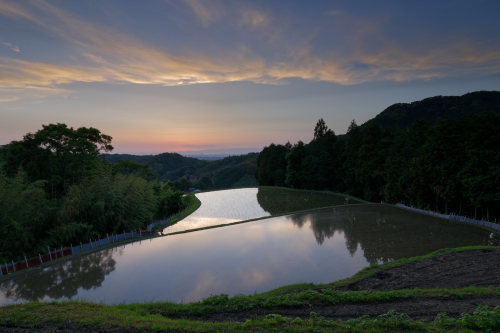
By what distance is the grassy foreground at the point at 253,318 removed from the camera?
790 cm

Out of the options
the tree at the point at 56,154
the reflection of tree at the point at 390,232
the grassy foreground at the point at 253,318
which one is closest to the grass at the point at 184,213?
the tree at the point at 56,154

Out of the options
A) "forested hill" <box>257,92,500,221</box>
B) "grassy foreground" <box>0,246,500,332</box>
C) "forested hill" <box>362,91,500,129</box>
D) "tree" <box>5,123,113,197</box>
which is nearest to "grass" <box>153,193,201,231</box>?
"tree" <box>5,123,113,197</box>

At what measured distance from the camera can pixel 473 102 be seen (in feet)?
447

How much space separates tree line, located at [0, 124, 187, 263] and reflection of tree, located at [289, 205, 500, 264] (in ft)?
62.3

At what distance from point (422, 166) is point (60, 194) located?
4415 centimetres

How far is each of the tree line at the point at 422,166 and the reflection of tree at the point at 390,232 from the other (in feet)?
12.8

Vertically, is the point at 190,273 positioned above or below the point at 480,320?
below

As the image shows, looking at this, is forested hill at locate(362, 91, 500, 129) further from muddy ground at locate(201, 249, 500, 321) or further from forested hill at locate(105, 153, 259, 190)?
muddy ground at locate(201, 249, 500, 321)

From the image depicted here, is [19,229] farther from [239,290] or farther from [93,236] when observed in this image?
[239,290]

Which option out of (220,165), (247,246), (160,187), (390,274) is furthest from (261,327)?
(220,165)

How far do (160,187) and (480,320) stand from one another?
4462cm

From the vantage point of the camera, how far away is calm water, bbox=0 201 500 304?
49.1 ft

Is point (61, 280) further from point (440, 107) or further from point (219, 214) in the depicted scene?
point (440, 107)

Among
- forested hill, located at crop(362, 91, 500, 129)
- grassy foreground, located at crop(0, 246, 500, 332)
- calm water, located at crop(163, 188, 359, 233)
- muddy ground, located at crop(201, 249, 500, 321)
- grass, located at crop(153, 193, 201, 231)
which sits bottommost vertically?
calm water, located at crop(163, 188, 359, 233)
